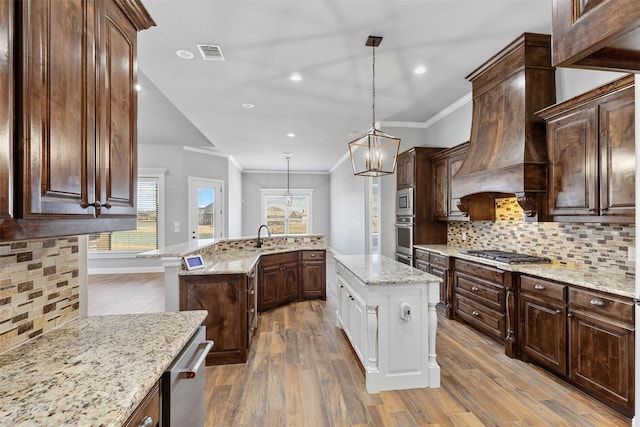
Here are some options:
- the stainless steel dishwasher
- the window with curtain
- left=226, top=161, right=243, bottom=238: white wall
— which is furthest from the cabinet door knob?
the window with curtain

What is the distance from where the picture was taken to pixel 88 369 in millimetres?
1041

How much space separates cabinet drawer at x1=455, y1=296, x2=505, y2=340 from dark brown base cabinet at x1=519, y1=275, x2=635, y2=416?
238 millimetres

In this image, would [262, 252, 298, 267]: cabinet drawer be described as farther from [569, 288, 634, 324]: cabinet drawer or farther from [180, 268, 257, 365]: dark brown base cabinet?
[569, 288, 634, 324]: cabinet drawer

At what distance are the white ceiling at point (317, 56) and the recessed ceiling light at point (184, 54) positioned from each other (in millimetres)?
52

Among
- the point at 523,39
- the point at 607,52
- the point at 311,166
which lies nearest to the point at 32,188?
the point at 607,52

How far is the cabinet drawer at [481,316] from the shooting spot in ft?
10.2

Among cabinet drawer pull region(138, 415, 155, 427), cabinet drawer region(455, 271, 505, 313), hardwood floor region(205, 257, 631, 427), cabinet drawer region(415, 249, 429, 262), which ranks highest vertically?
cabinet drawer region(415, 249, 429, 262)

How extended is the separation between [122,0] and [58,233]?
1.02 meters

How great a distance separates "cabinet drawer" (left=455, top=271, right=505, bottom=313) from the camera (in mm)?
3094

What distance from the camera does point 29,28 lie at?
844 millimetres

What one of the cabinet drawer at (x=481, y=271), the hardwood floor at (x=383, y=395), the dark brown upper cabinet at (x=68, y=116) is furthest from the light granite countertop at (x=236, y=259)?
the cabinet drawer at (x=481, y=271)

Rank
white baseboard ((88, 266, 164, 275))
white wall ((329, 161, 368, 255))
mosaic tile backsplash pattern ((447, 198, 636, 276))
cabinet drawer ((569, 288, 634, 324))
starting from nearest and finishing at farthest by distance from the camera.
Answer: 1. cabinet drawer ((569, 288, 634, 324))
2. mosaic tile backsplash pattern ((447, 198, 636, 276))
3. white wall ((329, 161, 368, 255))
4. white baseboard ((88, 266, 164, 275))

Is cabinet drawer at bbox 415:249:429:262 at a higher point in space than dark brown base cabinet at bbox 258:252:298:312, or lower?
higher

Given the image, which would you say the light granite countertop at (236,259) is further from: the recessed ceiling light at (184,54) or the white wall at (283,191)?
the white wall at (283,191)
